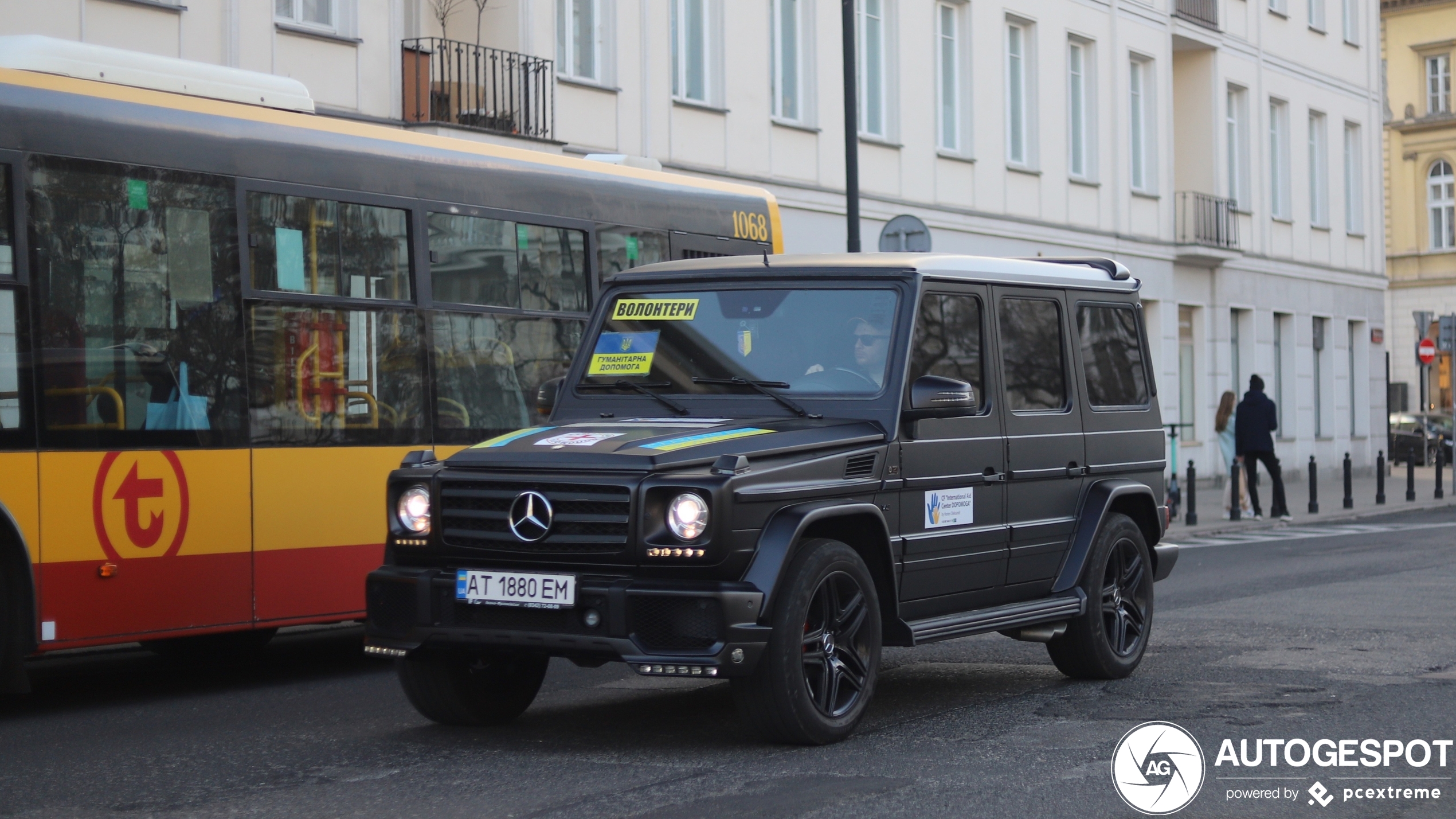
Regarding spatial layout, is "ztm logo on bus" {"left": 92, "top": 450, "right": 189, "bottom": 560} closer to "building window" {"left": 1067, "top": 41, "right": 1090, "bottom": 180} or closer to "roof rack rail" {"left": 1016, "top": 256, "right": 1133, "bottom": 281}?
"roof rack rail" {"left": 1016, "top": 256, "right": 1133, "bottom": 281}

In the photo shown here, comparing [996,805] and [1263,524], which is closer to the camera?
[996,805]

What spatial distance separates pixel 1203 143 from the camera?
3756cm

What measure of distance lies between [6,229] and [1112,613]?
563 centimetres

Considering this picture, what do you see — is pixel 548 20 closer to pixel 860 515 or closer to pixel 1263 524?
pixel 1263 524

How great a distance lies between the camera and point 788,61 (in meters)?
26.0

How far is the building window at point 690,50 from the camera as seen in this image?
79.3ft

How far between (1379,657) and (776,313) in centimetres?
426

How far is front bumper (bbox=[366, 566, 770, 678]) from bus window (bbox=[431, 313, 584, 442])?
3.39 m

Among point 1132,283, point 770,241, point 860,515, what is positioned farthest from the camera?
point 770,241

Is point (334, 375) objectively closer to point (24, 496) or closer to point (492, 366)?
point (492, 366)

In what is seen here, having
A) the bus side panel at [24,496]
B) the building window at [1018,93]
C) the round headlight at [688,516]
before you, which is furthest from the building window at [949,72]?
the round headlight at [688,516]

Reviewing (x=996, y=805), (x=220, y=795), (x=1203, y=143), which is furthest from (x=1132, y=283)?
(x=1203, y=143)

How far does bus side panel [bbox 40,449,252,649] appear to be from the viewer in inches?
341

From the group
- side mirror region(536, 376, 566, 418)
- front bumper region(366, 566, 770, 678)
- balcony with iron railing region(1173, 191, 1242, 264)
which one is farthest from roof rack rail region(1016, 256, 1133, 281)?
balcony with iron railing region(1173, 191, 1242, 264)
